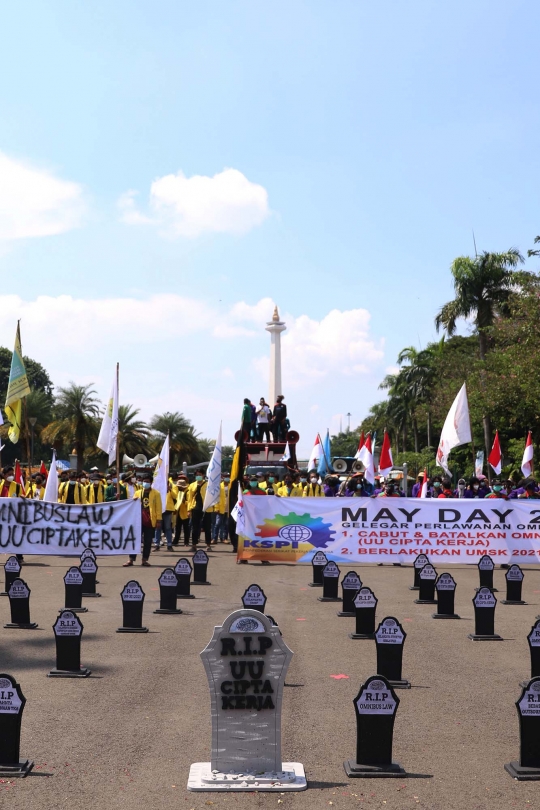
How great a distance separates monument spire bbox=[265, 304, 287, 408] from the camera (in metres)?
60.0

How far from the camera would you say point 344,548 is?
741 inches

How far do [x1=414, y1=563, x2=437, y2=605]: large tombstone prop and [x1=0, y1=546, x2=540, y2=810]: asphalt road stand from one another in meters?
0.44

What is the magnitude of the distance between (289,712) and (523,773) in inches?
85.4

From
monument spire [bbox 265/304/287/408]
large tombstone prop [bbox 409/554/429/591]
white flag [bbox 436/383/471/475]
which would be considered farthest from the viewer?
monument spire [bbox 265/304/287/408]

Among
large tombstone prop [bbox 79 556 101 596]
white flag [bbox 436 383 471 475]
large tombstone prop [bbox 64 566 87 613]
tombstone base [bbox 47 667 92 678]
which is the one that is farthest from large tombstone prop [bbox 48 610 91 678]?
white flag [bbox 436 383 471 475]

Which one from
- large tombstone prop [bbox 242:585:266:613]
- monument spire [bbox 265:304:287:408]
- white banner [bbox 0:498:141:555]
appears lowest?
large tombstone prop [bbox 242:585:266:613]

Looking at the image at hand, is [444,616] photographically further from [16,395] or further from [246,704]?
[16,395]

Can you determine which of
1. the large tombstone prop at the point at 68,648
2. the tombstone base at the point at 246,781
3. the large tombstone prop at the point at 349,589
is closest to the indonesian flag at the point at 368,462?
the large tombstone prop at the point at 349,589

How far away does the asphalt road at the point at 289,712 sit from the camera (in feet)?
18.8

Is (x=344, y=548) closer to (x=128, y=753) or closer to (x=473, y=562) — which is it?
(x=473, y=562)

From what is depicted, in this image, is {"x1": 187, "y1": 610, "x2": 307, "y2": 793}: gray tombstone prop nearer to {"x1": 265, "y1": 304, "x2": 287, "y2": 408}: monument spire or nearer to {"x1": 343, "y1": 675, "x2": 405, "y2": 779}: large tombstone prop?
{"x1": 343, "y1": 675, "x2": 405, "y2": 779}: large tombstone prop

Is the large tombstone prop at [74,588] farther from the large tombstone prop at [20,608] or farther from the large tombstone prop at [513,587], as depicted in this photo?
the large tombstone prop at [513,587]

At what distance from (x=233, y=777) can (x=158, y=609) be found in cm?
738

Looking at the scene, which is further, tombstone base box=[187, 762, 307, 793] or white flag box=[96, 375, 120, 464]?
white flag box=[96, 375, 120, 464]
